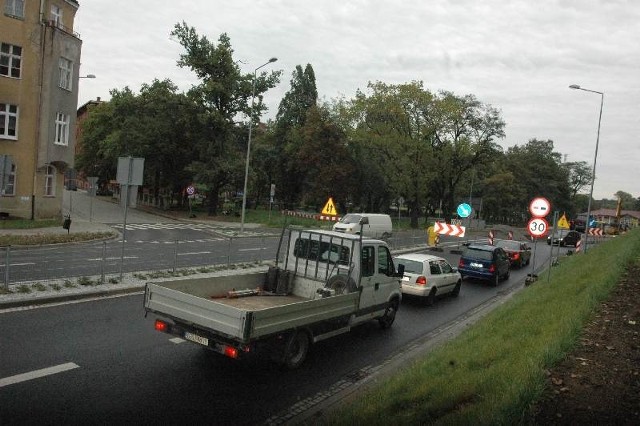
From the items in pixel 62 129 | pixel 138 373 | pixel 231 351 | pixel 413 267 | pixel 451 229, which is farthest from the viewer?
pixel 62 129

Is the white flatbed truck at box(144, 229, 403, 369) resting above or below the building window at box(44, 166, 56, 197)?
below

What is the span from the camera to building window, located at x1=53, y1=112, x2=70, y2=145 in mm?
31103

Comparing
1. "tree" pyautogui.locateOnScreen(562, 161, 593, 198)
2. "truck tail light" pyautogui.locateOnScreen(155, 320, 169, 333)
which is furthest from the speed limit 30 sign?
"tree" pyautogui.locateOnScreen(562, 161, 593, 198)

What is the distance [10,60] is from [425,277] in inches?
1044

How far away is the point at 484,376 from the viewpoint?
241 inches

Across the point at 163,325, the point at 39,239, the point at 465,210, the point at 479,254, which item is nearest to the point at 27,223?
the point at 39,239

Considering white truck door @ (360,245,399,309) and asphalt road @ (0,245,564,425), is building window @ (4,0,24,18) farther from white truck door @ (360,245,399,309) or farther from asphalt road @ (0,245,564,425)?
white truck door @ (360,245,399,309)

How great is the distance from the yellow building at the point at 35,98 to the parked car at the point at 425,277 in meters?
23.0

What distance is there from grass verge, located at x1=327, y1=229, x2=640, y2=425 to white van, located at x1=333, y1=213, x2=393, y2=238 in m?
23.0

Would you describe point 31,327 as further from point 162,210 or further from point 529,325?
point 162,210

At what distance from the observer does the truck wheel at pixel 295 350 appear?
773cm

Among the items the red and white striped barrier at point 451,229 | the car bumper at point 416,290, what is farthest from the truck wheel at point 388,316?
the red and white striped barrier at point 451,229

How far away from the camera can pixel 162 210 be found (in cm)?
4969

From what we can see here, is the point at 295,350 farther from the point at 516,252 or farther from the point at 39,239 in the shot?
the point at 516,252
